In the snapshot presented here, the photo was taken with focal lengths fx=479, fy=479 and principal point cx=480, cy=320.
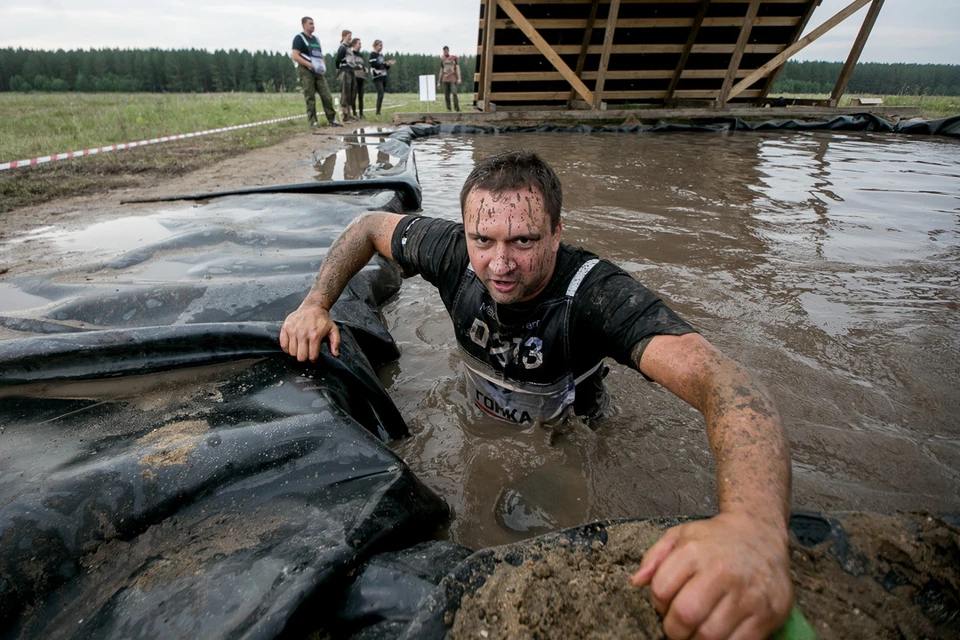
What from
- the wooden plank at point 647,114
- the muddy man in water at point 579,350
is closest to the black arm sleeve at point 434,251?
the muddy man in water at point 579,350

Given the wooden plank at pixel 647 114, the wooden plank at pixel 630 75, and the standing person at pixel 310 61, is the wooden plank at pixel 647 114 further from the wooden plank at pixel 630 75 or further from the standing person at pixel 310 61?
the standing person at pixel 310 61

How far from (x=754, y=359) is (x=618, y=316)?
1620 mm

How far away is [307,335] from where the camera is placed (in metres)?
1.81

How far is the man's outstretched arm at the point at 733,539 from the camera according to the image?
84cm

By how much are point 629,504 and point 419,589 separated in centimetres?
108

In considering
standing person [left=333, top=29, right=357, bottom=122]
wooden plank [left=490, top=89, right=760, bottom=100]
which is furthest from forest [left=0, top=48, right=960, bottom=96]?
wooden plank [left=490, top=89, right=760, bottom=100]

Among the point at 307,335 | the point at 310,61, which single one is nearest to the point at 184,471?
the point at 307,335

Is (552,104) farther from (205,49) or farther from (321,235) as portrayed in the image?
(205,49)

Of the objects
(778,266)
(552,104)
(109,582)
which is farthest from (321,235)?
(552,104)

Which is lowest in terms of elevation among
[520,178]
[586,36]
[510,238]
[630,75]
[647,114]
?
[510,238]

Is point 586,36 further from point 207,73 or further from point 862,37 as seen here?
point 207,73

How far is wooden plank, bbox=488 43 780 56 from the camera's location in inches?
439

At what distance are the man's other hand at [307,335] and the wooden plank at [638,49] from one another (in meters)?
11.4

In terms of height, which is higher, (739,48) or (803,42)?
(803,42)
